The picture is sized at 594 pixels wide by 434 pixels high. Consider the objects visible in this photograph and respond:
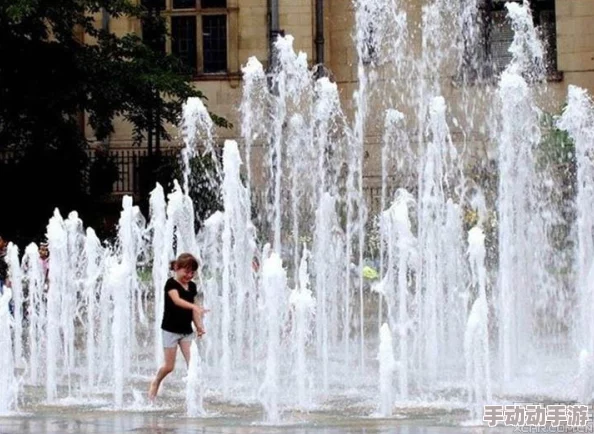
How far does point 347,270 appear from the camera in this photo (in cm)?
2128

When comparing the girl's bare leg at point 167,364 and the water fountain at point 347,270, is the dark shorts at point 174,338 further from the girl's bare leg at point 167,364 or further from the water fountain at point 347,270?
the water fountain at point 347,270

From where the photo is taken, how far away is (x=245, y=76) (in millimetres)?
29797

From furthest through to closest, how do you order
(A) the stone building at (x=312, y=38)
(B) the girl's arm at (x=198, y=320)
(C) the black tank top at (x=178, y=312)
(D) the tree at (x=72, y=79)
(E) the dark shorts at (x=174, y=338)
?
1. (A) the stone building at (x=312, y=38)
2. (D) the tree at (x=72, y=79)
3. (E) the dark shorts at (x=174, y=338)
4. (C) the black tank top at (x=178, y=312)
5. (B) the girl's arm at (x=198, y=320)

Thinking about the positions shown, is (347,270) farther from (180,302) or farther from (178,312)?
(180,302)

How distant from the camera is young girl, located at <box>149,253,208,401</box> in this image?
12.9m

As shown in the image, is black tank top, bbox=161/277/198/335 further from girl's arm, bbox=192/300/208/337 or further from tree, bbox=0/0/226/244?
tree, bbox=0/0/226/244

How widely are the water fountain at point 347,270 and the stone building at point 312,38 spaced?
370 millimetres

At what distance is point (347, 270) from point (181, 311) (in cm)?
842

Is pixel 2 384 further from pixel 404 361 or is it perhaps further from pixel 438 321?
pixel 438 321

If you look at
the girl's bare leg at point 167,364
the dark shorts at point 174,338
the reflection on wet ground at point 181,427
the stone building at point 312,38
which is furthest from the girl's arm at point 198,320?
the stone building at point 312,38

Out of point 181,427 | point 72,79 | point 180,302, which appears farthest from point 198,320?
point 72,79

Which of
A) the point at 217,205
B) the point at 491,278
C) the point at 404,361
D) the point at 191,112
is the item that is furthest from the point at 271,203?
the point at 404,361

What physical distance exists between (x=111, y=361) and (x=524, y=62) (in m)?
12.3

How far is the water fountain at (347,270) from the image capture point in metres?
14.2
